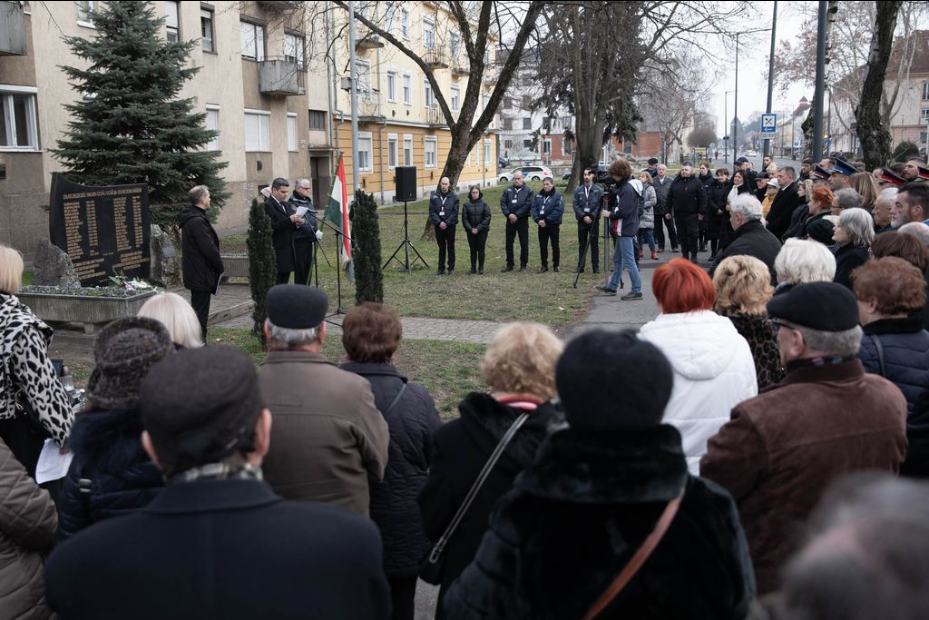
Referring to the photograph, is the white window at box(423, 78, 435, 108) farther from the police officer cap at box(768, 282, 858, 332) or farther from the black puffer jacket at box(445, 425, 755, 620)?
the black puffer jacket at box(445, 425, 755, 620)

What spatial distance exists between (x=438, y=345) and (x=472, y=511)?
6.94 m

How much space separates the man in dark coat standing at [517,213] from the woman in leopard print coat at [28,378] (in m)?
11.9

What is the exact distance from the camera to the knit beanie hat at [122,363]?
2.52m

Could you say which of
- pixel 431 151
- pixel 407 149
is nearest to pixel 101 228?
pixel 407 149

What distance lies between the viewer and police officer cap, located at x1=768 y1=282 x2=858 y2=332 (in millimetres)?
2686

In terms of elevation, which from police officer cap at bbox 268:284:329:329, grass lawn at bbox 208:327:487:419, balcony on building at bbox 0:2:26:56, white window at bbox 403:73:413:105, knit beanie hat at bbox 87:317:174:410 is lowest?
grass lawn at bbox 208:327:487:419

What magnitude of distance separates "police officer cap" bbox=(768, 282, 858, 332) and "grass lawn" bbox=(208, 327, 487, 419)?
425 cm

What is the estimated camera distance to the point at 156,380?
5.91ft

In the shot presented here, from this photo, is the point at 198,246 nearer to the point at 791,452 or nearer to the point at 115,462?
the point at 115,462

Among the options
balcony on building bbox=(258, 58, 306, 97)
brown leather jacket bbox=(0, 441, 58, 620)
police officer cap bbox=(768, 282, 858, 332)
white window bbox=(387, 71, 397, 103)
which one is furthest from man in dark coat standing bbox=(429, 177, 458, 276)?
white window bbox=(387, 71, 397, 103)

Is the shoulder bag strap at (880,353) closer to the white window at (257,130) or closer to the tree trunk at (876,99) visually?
the tree trunk at (876,99)

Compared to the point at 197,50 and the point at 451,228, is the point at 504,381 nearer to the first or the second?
the point at 451,228

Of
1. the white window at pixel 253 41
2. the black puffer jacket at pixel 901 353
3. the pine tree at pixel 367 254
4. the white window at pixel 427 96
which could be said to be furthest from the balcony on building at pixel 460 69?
the black puffer jacket at pixel 901 353

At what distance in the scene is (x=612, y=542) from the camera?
69.5 inches
